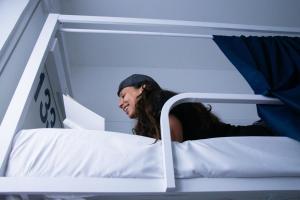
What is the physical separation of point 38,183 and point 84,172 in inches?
4.1

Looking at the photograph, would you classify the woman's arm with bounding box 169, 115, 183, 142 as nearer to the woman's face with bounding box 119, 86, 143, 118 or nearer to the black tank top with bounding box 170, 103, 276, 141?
the black tank top with bounding box 170, 103, 276, 141

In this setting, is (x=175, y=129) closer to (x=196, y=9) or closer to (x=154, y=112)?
(x=154, y=112)

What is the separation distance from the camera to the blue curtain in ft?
3.04

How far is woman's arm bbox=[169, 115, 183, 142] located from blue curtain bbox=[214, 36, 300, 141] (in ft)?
0.87

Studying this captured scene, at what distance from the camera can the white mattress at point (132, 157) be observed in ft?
2.45

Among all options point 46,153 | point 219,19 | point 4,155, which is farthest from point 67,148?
point 219,19

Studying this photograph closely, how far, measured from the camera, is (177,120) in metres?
1.07

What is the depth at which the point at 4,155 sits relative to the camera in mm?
753

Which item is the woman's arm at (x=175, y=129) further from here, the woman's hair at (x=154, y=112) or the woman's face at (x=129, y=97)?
the woman's face at (x=129, y=97)

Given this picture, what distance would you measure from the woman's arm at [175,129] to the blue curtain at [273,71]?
264 mm

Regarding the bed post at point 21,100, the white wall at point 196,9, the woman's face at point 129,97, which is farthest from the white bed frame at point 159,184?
the white wall at point 196,9

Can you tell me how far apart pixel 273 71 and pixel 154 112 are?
0.44 m

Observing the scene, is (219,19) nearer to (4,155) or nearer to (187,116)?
(187,116)

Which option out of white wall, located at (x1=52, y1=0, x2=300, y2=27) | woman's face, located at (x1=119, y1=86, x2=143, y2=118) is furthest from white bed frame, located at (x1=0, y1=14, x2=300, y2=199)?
white wall, located at (x1=52, y1=0, x2=300, y2=27)
